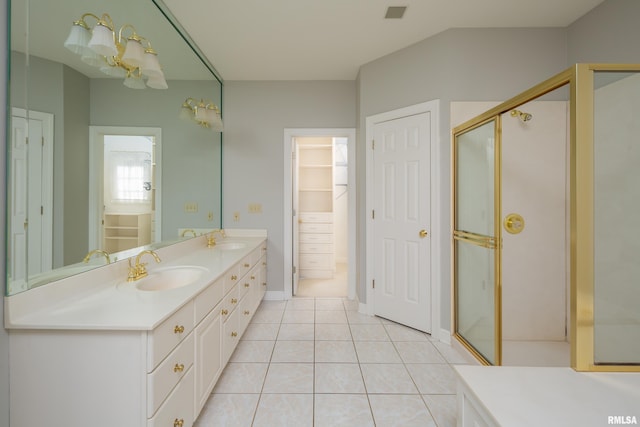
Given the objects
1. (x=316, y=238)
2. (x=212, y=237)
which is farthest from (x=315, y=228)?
(x=212, y=237)

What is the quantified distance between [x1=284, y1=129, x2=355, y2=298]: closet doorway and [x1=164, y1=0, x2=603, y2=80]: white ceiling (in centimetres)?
91

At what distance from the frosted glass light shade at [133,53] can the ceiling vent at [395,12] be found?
70.8 inches

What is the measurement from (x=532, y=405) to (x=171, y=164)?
246 cm

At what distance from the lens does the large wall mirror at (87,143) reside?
1.11 metres

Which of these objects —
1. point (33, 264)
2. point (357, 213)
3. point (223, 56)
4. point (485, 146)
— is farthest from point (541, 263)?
point (223, 56)

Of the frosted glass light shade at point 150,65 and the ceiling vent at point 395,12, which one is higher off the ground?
the ceiling vent at point 395,12

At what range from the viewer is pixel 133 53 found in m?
1.61

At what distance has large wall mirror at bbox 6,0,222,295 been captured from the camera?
3.64 feet

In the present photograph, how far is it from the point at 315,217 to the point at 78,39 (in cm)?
350

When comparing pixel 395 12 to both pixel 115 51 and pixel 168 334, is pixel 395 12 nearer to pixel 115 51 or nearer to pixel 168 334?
pixel 115 51

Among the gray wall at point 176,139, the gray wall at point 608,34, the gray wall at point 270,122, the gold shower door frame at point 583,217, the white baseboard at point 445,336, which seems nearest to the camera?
the gold shower door frame at point 583,217

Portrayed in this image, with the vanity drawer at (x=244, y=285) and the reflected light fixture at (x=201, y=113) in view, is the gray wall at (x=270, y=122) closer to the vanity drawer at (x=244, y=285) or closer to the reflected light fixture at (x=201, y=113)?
the reflected light fixture at (x=201, y=113)

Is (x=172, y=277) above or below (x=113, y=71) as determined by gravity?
below

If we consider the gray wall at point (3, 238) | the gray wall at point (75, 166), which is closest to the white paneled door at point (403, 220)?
the gray wall at point (75, 166)
